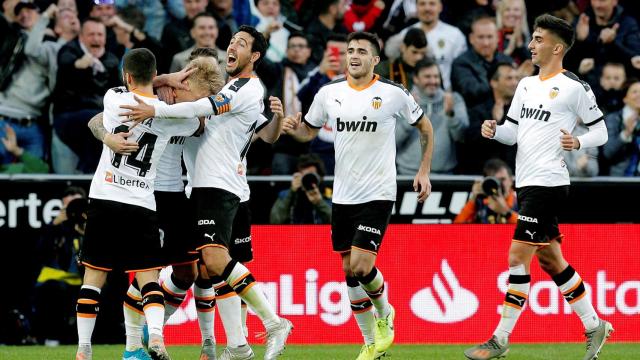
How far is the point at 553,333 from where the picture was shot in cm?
1322

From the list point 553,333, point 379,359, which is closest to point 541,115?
point 379,359

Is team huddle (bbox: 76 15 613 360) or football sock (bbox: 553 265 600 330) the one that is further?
football sock (bbox: 553 265 600 330)

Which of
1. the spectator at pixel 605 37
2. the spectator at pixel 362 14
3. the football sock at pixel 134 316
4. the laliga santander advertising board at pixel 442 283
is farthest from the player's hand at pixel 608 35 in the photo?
the football sock at pixel 134 316

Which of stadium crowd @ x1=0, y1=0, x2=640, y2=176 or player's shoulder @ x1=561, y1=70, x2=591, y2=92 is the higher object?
→ player's shoulder @ x1=561, y1=70, x2=591, y2=92

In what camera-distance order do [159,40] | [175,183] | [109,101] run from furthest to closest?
[159,40] < [175,183] < [109,101]

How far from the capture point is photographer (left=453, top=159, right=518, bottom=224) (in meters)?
13.8

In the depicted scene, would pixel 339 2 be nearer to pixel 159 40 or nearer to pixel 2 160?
pixel 159 40

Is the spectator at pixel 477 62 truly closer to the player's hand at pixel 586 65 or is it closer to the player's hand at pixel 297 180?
the player's hand at pixel 586 65

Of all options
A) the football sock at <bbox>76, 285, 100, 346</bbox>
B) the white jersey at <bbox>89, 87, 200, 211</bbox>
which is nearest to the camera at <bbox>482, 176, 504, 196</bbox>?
the white jersey at <bbox>89, 87, 200, 211</bbox>

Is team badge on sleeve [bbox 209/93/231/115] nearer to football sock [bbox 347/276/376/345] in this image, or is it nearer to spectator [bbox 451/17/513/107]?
→ football sock [bbox 347/276/376/345]

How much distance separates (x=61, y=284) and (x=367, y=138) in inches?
174

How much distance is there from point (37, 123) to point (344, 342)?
4721 mm

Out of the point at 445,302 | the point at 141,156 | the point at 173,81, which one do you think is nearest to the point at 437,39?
the point at 445,302

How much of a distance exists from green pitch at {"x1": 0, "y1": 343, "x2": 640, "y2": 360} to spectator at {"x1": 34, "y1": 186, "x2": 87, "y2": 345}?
45cm
